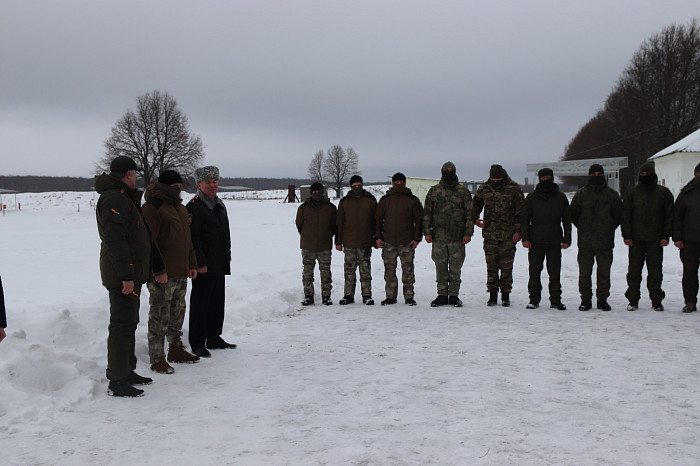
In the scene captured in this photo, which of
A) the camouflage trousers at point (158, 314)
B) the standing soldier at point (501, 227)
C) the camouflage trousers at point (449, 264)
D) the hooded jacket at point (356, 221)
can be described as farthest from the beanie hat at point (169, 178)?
the standing soldier at point (501, 227)

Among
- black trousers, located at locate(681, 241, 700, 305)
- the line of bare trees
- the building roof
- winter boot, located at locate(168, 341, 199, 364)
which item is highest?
the line of bare trees

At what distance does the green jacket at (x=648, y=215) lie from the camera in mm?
8023

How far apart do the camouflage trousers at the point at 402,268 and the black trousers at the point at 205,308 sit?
11.1 feet

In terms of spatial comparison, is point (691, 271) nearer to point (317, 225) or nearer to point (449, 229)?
point (449, 229)

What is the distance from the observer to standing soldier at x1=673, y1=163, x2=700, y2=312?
25.4ft

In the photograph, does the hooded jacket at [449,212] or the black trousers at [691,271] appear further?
the hooded jacket at [449,212]

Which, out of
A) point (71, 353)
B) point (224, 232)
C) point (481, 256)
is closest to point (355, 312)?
point (224, 232)

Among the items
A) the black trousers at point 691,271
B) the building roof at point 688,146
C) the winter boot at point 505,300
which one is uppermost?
the building roof at point 688,146

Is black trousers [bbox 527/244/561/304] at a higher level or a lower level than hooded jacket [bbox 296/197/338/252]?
lower

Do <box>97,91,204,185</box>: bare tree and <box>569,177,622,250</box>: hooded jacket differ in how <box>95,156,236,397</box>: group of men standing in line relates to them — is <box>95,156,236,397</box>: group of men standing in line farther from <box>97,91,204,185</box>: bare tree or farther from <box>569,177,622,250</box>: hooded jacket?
<box>97,91,204,185</box>: bare tree

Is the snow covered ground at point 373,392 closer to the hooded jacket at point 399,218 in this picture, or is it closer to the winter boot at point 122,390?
the winter boot at point 122,390

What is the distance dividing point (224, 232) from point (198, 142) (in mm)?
53295

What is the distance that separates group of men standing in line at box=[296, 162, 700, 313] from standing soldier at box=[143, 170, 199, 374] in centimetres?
350

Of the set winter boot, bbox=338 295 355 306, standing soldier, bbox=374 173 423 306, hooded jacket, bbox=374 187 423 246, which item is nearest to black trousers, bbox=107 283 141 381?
winter boot, bbox=338 295 355 306
